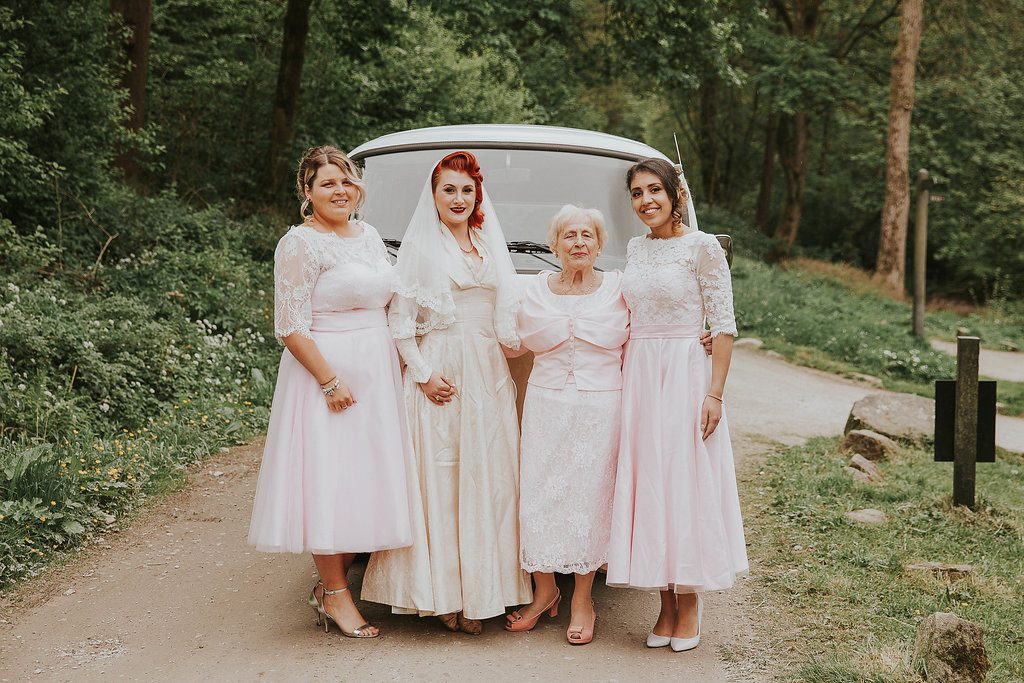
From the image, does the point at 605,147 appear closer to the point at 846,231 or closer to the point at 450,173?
the point at 450,173

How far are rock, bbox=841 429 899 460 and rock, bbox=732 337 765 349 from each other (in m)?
6.39

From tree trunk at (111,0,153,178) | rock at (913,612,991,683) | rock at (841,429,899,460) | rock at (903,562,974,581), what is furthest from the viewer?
tree trunk at (111,0,153,178)

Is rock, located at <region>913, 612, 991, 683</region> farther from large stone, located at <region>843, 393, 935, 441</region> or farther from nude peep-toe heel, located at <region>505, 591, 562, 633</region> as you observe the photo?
large stone, located at <region>843, 393, 935, 441</region>

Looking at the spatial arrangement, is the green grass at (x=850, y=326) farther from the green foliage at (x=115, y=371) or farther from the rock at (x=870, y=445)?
the green foliage at (x=115, y=371)

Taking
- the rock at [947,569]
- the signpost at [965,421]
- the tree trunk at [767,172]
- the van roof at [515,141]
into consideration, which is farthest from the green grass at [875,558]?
the tree trunk at [767,172]

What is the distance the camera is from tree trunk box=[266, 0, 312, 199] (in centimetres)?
1656

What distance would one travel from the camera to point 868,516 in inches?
251

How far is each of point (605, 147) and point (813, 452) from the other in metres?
3.52

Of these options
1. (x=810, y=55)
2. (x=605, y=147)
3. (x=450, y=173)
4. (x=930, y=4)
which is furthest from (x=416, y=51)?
(x=450, y=173)

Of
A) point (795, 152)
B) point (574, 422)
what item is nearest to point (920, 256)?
point (574, 422)

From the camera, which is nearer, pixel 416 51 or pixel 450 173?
pixel 450 173

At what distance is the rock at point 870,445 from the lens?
26.3 feet

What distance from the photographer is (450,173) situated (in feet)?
15.0

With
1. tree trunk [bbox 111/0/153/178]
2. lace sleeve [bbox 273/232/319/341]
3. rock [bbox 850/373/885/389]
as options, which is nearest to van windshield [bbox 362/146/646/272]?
lace sleeve [bbox 273/232/319/341]
